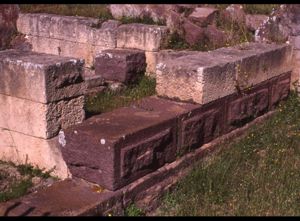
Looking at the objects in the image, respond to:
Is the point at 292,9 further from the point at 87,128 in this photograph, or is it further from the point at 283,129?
the point at 87,128

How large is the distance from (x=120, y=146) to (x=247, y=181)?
55.1 inches

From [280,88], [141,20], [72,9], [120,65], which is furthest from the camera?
[72,9]

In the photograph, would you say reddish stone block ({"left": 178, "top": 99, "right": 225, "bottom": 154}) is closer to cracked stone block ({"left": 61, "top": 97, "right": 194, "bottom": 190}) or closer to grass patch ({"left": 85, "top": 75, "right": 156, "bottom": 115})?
cracked stone block ({"left": 61, "top": 97, "right": 194, "bottom": 190})

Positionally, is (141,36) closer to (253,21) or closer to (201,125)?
(253,21)

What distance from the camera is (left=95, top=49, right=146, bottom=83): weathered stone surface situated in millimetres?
8625

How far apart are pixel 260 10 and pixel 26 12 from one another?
5.04m

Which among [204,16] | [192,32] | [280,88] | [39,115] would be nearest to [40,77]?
[39,115]

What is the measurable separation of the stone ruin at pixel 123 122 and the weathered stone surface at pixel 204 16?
2.17m

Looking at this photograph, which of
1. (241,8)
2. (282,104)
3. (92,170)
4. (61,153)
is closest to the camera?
(92,170)

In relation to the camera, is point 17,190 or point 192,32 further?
point 192,32

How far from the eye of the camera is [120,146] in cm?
447

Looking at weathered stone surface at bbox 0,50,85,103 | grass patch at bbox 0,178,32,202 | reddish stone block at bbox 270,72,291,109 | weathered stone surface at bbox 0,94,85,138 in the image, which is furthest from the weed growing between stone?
reddish stone block at bbox 270,72,291,109

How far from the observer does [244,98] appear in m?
6.23
